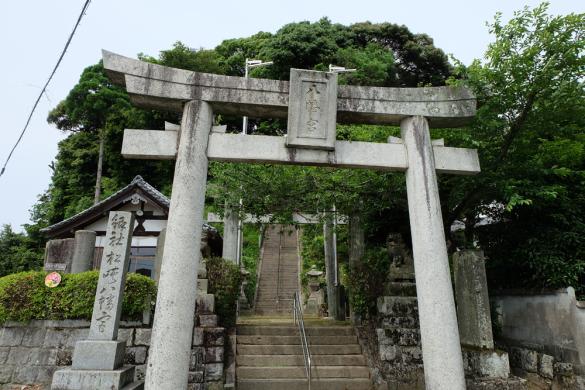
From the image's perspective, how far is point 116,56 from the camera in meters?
5.20

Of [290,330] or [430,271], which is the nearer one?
[430,271]

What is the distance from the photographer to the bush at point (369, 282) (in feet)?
30.3

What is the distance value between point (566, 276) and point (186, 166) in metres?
7.68

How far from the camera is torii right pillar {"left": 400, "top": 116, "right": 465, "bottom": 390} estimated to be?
15.2ft

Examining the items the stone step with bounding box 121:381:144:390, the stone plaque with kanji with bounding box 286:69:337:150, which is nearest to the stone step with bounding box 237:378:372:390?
the stone step with bounding box 121:381:144:390

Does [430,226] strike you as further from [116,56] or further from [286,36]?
[286,36]

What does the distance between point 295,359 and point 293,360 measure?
53mm

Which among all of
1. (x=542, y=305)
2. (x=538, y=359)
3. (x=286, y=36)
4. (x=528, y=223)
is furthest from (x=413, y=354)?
(x=286, y=36)

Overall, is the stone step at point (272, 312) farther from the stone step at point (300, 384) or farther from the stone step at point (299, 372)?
the stone step at point (300, 384)

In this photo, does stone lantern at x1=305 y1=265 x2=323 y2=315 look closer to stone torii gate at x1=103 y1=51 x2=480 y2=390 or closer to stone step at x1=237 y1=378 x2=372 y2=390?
stone step at x1=237 y1=378 x2=372 y2=390

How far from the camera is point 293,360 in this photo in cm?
859

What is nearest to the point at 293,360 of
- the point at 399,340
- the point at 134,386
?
the point at 399,340

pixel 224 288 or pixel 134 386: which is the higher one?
pixel 224 288

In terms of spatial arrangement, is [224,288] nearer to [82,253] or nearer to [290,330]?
[290,330]
